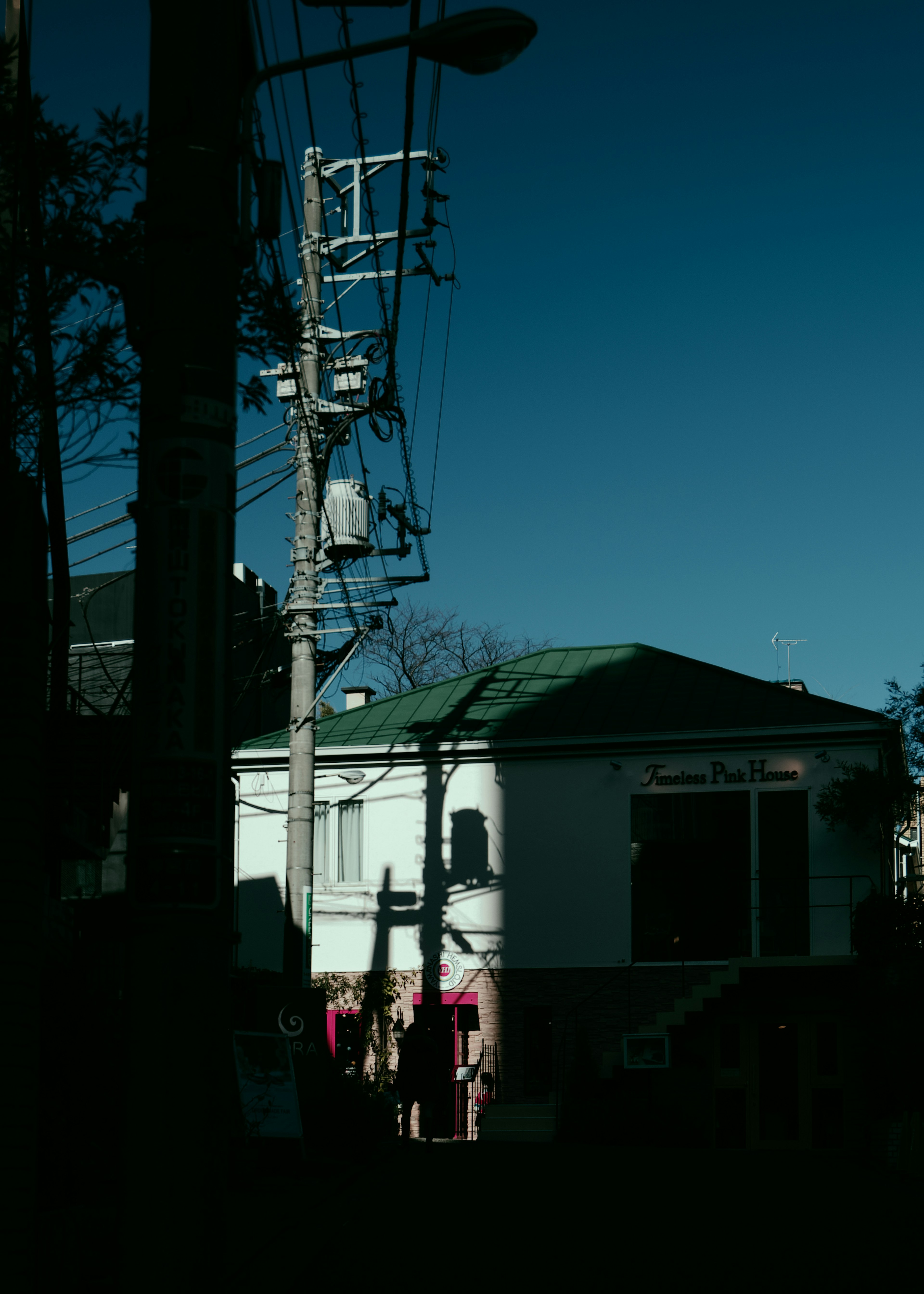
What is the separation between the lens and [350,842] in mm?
27547

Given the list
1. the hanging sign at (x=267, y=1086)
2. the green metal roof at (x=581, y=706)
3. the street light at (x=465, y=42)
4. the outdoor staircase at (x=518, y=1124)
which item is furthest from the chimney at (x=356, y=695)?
the street light at (x=465, y=42)

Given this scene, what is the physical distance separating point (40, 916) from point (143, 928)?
191cm

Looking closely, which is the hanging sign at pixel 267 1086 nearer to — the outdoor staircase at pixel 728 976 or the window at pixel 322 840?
the outdoor staircase at pixel 728 976

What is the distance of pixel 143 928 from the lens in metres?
4.39

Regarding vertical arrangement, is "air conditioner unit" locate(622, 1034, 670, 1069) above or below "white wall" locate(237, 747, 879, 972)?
below

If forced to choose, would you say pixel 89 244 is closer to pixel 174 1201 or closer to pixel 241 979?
pixel 174 1201

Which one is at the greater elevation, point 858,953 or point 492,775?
point 492,775

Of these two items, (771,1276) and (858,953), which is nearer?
(771,1276)

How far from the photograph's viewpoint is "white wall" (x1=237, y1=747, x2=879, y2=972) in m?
25.6

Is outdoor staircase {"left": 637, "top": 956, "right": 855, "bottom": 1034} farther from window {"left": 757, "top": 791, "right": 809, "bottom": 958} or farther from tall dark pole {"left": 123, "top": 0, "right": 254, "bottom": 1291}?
tall dark pole {"left": 123, "top": 0, "right": 254, "bottom": 1291}

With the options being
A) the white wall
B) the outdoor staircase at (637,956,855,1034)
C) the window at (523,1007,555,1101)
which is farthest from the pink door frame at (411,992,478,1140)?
the outdoor staircase at (637,956,855,1034)

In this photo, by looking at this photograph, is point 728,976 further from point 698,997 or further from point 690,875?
point 690,875

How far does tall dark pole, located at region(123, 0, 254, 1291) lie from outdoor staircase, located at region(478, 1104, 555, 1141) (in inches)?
791

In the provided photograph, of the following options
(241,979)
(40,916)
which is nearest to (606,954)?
(241,979)
